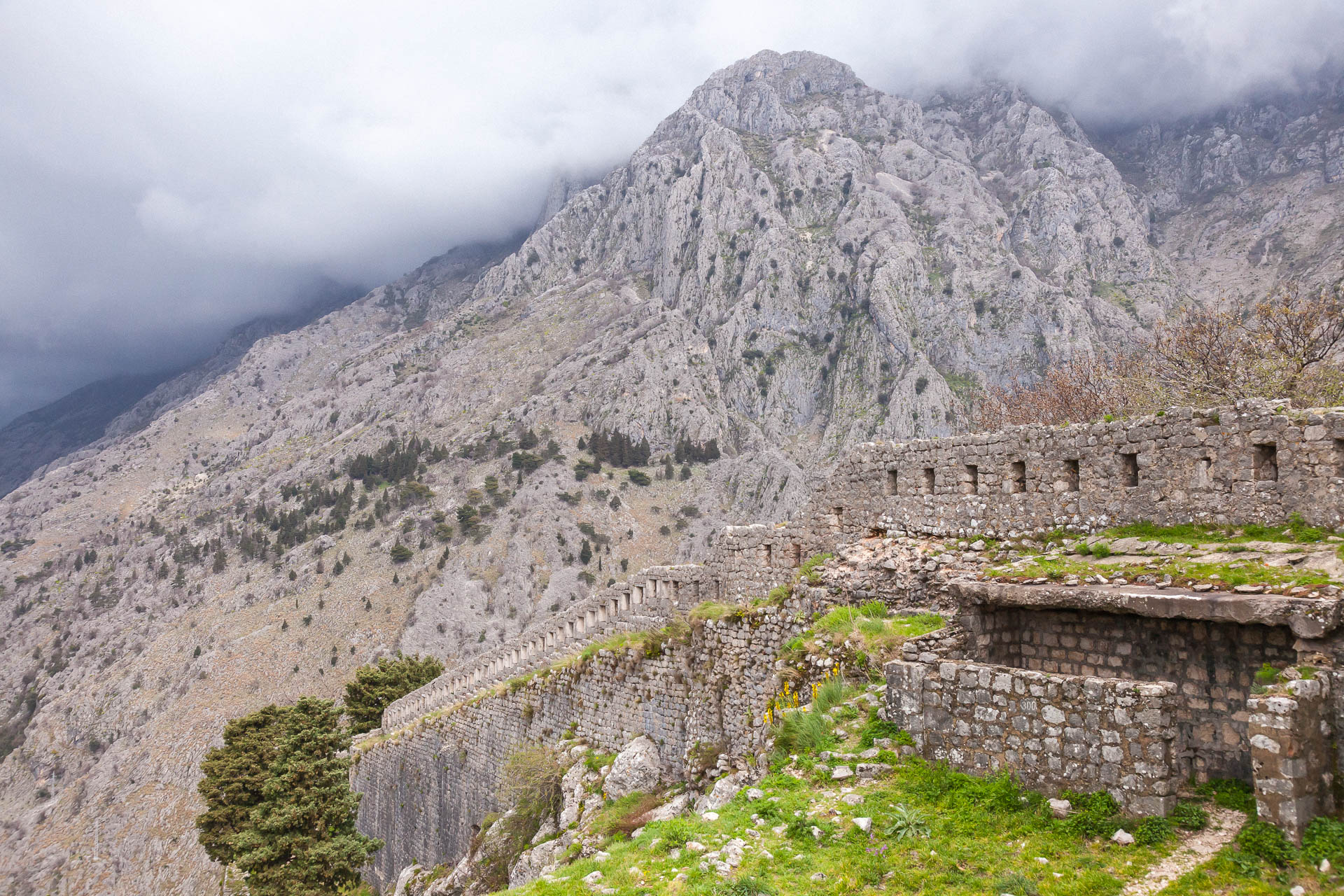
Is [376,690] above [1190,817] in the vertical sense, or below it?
below

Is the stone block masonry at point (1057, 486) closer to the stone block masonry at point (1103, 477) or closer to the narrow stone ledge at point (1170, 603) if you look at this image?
the stone block masonry at point (1103, 477)

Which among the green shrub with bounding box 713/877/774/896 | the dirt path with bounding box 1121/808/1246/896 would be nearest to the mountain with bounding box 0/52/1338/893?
the green shrub with bounding box 713/877/774/896

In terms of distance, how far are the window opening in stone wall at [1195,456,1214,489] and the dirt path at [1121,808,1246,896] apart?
198 inches

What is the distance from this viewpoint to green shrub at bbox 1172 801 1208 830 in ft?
19.4

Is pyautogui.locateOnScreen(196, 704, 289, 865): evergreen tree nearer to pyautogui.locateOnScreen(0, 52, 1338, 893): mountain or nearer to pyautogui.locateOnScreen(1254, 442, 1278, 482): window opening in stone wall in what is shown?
pyautogui.locateOnScreen(1254, 442, 1278, 482): window opening in stone wall

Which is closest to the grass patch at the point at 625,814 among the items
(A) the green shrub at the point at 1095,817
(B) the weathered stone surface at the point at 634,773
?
(B) the weathered stone surface at the point at 634,773

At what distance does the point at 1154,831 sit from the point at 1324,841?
109 centimetres

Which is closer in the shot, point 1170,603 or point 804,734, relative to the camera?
point 1170,603

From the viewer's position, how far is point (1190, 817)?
5.96 metres

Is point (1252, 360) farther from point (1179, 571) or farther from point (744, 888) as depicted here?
point (744, 888)

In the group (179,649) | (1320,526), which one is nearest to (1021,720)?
(1320,526)

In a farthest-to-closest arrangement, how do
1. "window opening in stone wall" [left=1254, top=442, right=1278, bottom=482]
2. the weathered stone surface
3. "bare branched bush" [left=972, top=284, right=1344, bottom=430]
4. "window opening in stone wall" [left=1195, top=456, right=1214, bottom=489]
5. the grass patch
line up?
"bare branched bush" [left=972, top=284, right=1344, bottom=430] → the weathered stone surface → the grass patch → "window opening in stone wall" [left=1195, top=456, right=1214, bottom=489] → "window opening in stone wall" [left=1254, top=442, right=1278, bottom=482]

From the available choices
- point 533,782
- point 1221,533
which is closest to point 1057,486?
point 1221,533

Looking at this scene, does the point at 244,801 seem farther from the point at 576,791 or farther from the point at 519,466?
the point at 519,466
